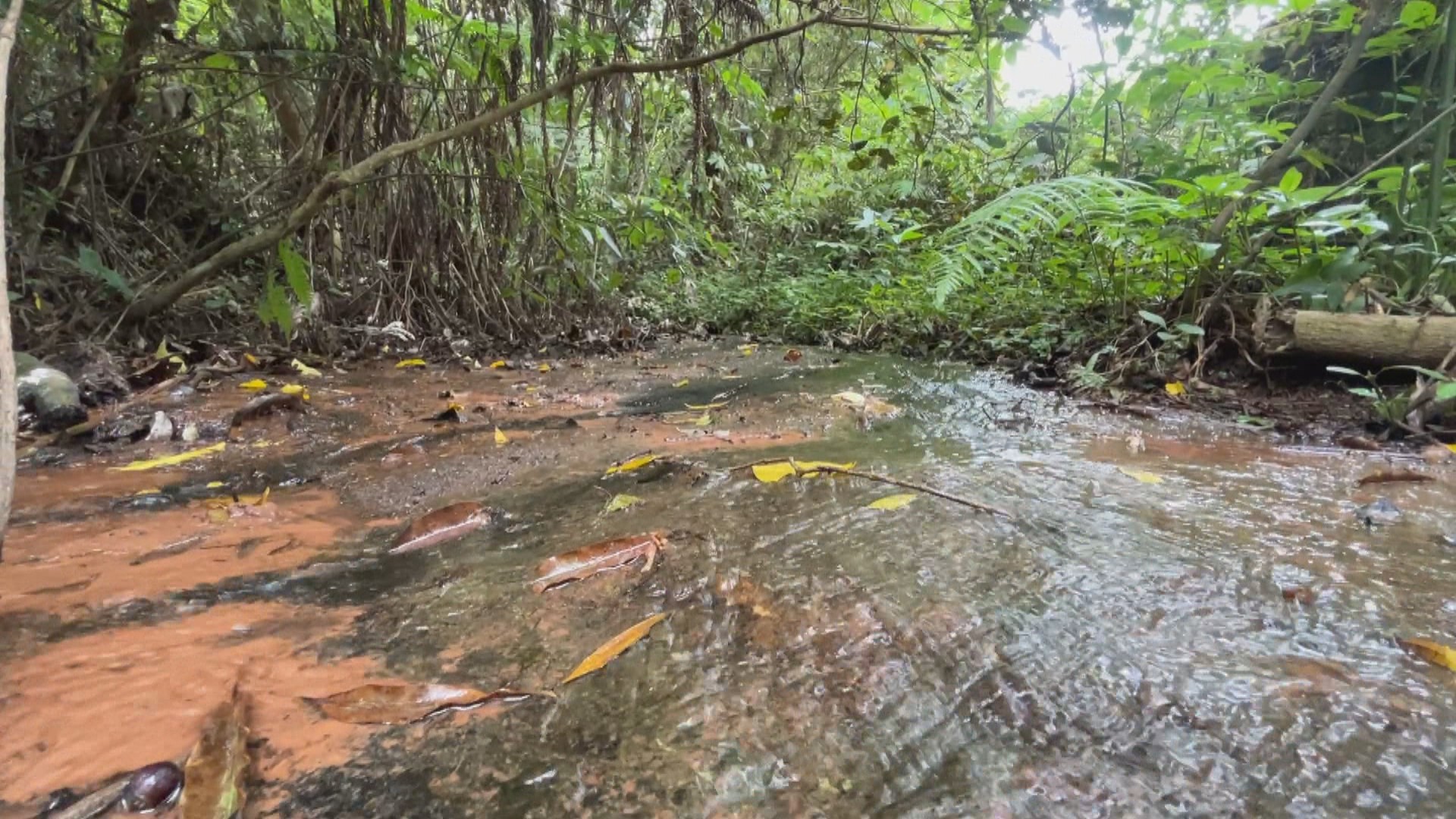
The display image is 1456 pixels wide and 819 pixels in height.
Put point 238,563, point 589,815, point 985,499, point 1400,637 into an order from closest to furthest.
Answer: point 589,815
point 1400,637
point 238,563
point 985,499

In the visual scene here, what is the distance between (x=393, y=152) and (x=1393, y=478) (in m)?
3.19

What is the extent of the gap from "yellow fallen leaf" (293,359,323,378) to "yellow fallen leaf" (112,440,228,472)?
4.10 ft

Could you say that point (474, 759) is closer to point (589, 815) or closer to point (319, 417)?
point (589, 815)

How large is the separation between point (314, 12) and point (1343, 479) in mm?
4302

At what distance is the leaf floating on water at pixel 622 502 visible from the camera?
1.53 m

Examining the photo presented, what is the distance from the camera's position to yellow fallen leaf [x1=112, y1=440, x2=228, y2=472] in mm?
1927

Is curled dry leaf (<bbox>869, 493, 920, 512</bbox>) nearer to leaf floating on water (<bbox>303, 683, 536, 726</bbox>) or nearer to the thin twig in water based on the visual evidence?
the thin twig in water

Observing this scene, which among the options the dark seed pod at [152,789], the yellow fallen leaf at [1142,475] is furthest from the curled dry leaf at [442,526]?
the yellow fallen leaf at [1142,475]

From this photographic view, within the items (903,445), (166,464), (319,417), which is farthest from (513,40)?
(903,445)

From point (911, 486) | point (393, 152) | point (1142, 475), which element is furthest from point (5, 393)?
point (393, 152)

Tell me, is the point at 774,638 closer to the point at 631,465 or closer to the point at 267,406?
the point at 631,465

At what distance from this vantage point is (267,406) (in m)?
2.42

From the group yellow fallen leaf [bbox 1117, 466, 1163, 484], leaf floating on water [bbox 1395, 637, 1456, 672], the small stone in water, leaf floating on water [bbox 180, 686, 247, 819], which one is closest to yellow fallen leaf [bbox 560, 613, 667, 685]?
leaf floating on water [bbox 180, 686, 247, 819]

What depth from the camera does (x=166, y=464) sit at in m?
1.96
